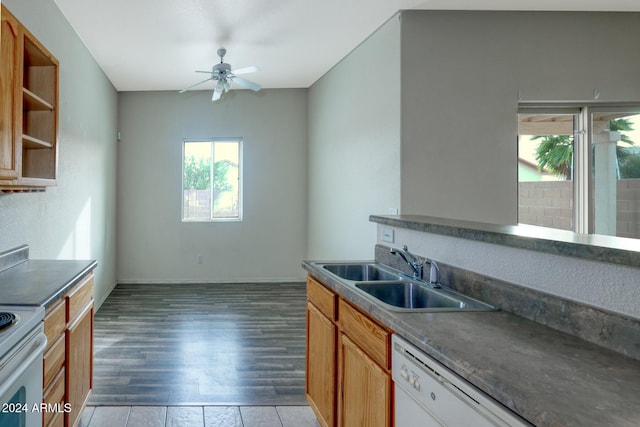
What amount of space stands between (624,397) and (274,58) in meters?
4.62

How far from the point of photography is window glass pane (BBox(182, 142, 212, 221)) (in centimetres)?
612

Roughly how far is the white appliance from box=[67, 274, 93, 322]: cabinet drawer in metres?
0.40

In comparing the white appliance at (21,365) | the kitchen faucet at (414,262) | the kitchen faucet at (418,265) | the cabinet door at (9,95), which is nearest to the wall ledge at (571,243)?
the kitchen faucet at (418,265)

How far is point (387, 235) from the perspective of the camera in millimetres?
2451

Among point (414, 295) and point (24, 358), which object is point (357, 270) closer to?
point (414, 295)

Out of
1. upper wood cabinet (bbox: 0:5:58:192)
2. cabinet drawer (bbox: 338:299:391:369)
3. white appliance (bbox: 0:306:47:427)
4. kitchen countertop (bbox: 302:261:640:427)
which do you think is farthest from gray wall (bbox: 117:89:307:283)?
kitchen countertop (bbox: 302:261:640:427)

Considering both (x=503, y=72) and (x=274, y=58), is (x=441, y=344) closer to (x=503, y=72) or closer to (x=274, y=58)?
(x=503, y=72)

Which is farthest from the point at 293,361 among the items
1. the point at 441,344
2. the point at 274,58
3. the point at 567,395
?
the point at 274,58

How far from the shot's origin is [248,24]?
3727 mm

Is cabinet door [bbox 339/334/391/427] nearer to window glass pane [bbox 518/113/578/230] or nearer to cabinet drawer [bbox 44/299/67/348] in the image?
cabinet drawer [bbox 44/299/67/348]

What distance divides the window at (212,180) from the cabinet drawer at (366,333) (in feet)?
15.0

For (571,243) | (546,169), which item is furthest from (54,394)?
(546,169)

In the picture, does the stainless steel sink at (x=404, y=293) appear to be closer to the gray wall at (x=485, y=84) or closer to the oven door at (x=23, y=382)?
the oven door at (x=23, y=382)

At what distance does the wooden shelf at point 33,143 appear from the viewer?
213 cm
